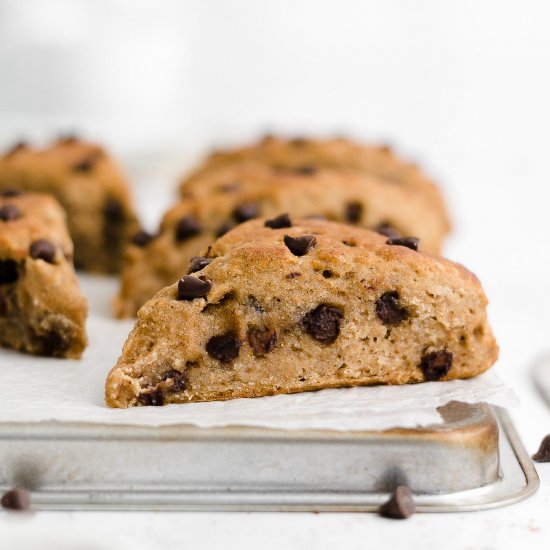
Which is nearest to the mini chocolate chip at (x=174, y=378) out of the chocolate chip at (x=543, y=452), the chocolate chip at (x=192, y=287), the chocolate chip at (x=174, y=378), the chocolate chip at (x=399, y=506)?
the chocolate chip at (x=174, y=378)

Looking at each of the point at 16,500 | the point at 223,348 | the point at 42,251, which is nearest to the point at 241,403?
the point at 223,348

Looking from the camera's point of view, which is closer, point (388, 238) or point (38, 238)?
point (388, 238)

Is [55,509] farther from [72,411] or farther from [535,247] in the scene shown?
[535,247]

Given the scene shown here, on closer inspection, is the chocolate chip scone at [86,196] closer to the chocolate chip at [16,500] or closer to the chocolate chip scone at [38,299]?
the chocolate chip scone at [38,299]

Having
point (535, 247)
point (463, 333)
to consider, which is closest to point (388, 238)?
point (463, 333)

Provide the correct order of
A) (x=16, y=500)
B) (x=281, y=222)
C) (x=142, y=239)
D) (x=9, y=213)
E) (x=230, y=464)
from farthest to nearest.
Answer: (x=142, y=239), (x=9, y=213), (x=281, y=222), (x=230, y=464), (x=16, y=500)

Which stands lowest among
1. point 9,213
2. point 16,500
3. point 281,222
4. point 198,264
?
point 16,500

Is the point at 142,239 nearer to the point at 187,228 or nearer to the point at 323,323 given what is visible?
the point at 187,228
